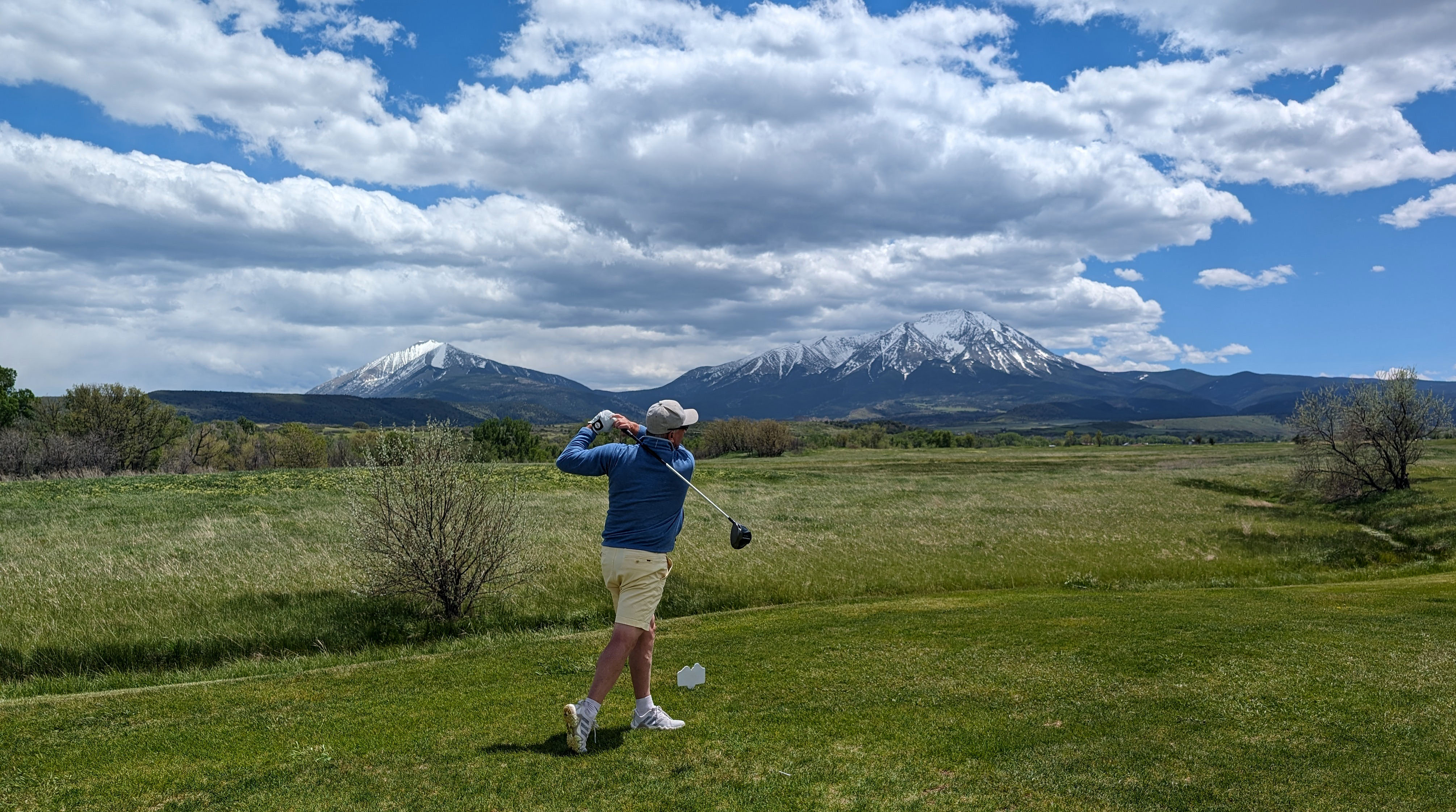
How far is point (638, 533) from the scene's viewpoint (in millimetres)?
7633

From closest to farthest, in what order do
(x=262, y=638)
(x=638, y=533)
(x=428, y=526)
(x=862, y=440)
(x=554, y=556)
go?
(x=638, y=533), (x=262, y=638), (x=428, y=526), (x=554, y=556), (x=862, y=440)

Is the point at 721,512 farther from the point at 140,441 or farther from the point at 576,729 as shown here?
the point at 140,441

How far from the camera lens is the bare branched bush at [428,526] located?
60.5 ft

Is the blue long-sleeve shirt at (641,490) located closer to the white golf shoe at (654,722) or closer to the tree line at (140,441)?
the white golf shoe at (654,722)

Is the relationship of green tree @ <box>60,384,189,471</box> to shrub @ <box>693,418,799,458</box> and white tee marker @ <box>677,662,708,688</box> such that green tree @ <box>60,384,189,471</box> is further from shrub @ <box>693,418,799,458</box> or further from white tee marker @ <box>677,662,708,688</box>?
white tee marker @ <box>677,662,708,688</box>

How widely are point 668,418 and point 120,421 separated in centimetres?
9258

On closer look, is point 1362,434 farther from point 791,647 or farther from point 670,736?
point 670,736

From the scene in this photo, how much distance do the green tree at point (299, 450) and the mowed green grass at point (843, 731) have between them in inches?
4184

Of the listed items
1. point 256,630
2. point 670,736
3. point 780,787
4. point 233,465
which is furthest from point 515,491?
point 233,465

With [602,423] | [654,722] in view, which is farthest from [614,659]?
[602,423]

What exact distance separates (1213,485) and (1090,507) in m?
23.1

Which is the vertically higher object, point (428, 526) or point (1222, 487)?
point (428, 526)

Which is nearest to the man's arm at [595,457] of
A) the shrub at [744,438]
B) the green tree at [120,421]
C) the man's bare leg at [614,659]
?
the man's bare leg at [614,659]

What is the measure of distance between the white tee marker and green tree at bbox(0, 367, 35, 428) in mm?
100523
